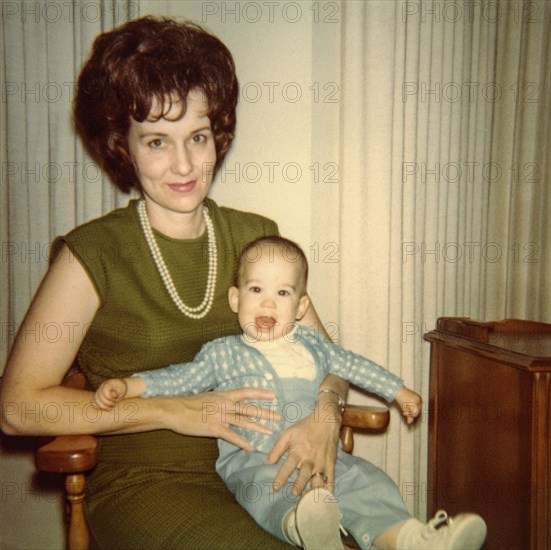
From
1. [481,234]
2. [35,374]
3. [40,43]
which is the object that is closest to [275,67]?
[40,43]

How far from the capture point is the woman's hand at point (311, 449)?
1.36 meters

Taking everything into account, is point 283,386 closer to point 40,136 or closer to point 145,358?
point 145,358

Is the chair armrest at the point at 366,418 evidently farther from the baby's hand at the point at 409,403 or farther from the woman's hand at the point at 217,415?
the woman's hand at the point at 217,415

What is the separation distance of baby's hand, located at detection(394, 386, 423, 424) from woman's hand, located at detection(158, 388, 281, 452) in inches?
15.7

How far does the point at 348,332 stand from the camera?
2.34m

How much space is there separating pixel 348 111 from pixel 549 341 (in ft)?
4.02

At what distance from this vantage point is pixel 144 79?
1544 millimetres

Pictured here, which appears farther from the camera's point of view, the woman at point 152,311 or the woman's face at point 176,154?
the woman's face at point 176,154

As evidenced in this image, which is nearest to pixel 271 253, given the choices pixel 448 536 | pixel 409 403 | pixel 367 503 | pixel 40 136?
pixel 409 403

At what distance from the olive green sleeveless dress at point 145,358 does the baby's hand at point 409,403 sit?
0.57m

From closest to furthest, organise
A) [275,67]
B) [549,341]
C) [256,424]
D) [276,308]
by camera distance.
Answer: [256,424]
[276,308]
[549,341]
[275,67]

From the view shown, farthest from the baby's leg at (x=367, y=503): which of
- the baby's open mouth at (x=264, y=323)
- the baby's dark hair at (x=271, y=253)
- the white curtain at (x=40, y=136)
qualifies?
the white curtain at (x=40, y=136)

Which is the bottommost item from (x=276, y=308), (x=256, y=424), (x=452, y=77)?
(x=256, y=424)

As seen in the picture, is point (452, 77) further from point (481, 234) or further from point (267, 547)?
point (267, 547)
